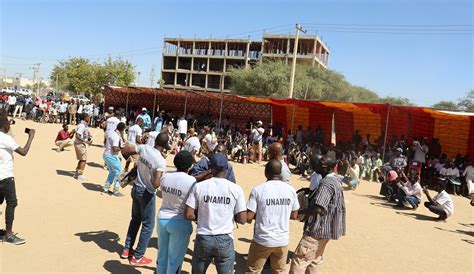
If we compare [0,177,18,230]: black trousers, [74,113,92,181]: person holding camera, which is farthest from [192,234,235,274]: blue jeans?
[74,113,92,181]: person holding camera

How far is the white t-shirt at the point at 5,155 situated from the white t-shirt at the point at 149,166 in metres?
1.52

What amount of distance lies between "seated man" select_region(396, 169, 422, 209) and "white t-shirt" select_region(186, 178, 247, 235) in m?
7.61

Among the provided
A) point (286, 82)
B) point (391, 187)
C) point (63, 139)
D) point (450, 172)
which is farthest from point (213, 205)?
point (286, 82)

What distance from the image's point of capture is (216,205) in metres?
3.41

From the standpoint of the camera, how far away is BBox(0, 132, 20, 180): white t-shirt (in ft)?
15.4

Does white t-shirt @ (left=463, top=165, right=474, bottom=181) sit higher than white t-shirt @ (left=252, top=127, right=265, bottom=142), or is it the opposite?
white t-shirt @ (left=252, top=127, right=265, bottom=142)

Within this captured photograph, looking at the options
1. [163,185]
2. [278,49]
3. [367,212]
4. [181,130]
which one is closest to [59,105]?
[181,130]

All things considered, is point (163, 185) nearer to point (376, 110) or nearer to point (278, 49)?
point (376, 110)

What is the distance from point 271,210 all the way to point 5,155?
129 inches

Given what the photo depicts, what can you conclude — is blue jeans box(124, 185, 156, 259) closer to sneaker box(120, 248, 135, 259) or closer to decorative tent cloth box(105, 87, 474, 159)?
sneaker box(120, 248, 135, 259)

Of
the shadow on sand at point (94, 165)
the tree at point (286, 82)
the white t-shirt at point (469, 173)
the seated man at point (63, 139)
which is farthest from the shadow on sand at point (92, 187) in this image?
the tree at point (286, 82)

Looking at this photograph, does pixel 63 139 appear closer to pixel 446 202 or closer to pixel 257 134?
pixel 257 134

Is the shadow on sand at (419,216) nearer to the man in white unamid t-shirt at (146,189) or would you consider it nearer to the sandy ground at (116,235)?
the sandy ground at (116,235)

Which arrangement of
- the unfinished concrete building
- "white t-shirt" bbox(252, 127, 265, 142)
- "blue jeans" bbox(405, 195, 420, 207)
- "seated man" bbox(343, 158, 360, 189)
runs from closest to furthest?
"blue jeans" bbox(405, 195, 420, 207) < "seated man" bbox(343, 158, 360, 189) < "white t-shirt" bbox(252, 127, 265, 142) < the unfinished concrete building
